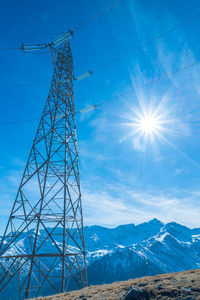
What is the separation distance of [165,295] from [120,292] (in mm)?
2821

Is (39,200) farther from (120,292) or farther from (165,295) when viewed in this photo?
(165,295)

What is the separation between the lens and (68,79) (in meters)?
29.4

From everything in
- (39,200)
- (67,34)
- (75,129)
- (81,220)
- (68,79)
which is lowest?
(81,220)

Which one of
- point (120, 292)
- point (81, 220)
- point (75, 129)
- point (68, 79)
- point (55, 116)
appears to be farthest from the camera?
point (68, 79)

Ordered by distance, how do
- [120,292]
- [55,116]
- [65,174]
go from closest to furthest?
[120,292] → [65,174] → [55,116]

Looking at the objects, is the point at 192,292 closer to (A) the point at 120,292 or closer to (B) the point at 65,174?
(A) the point at 120,292

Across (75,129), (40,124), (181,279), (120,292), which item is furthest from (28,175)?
(181,279)

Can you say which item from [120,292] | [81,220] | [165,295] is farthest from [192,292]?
[81,220]

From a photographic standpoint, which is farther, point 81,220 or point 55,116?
point 55,116

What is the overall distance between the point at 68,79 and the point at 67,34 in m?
6.58

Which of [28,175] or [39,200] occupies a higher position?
[28,175]

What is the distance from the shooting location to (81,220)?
22.5m

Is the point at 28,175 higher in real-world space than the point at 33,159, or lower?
lower

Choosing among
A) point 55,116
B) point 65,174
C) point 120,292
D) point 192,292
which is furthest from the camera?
point 55,116
